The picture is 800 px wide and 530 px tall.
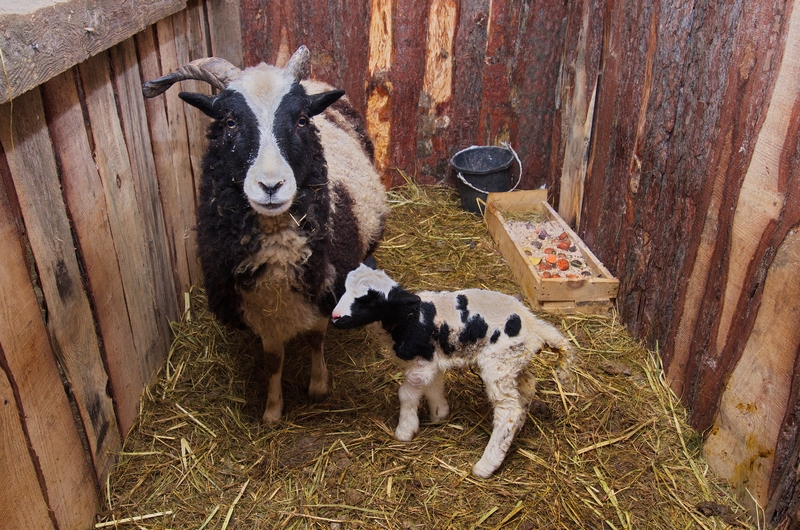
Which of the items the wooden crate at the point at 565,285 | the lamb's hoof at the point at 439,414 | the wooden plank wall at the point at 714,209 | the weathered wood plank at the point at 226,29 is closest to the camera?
the wooden plank wall at the point at 714,209

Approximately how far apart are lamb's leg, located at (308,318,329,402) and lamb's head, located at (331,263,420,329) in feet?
2.26

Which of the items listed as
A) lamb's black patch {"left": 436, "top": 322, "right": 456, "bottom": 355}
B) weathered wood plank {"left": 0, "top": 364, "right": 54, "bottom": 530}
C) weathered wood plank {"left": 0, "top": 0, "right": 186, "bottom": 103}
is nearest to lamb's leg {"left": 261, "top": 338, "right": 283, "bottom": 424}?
lamb's black patch {"left": 436, "top": 322, "right": 456, "bottom": 355}

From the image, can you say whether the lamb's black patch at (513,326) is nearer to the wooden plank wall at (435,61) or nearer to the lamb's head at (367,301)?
the lamb's head at (367,301)

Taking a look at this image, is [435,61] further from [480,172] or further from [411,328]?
[411,328]

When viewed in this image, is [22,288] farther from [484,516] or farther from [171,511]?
[484,516]

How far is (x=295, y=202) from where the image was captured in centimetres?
279

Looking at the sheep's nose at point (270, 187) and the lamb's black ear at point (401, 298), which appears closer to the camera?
the sheep's nose at point (270, 187)

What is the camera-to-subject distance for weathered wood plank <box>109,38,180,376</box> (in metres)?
3.17

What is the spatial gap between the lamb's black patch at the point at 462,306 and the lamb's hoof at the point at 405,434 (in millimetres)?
686

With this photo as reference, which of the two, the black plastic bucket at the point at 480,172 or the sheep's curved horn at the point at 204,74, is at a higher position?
the sheep's curved horn at the point at 204,74

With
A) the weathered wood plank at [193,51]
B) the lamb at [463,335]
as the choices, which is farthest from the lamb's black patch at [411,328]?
the weathered wood plank at [193,51]

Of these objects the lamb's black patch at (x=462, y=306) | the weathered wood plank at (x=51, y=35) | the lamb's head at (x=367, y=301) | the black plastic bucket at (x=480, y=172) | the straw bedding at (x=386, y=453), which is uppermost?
the weathered wood plank at (x=51, y=35)

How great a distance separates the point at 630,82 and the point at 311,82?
2.16m

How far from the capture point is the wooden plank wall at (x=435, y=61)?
5.21 metres
